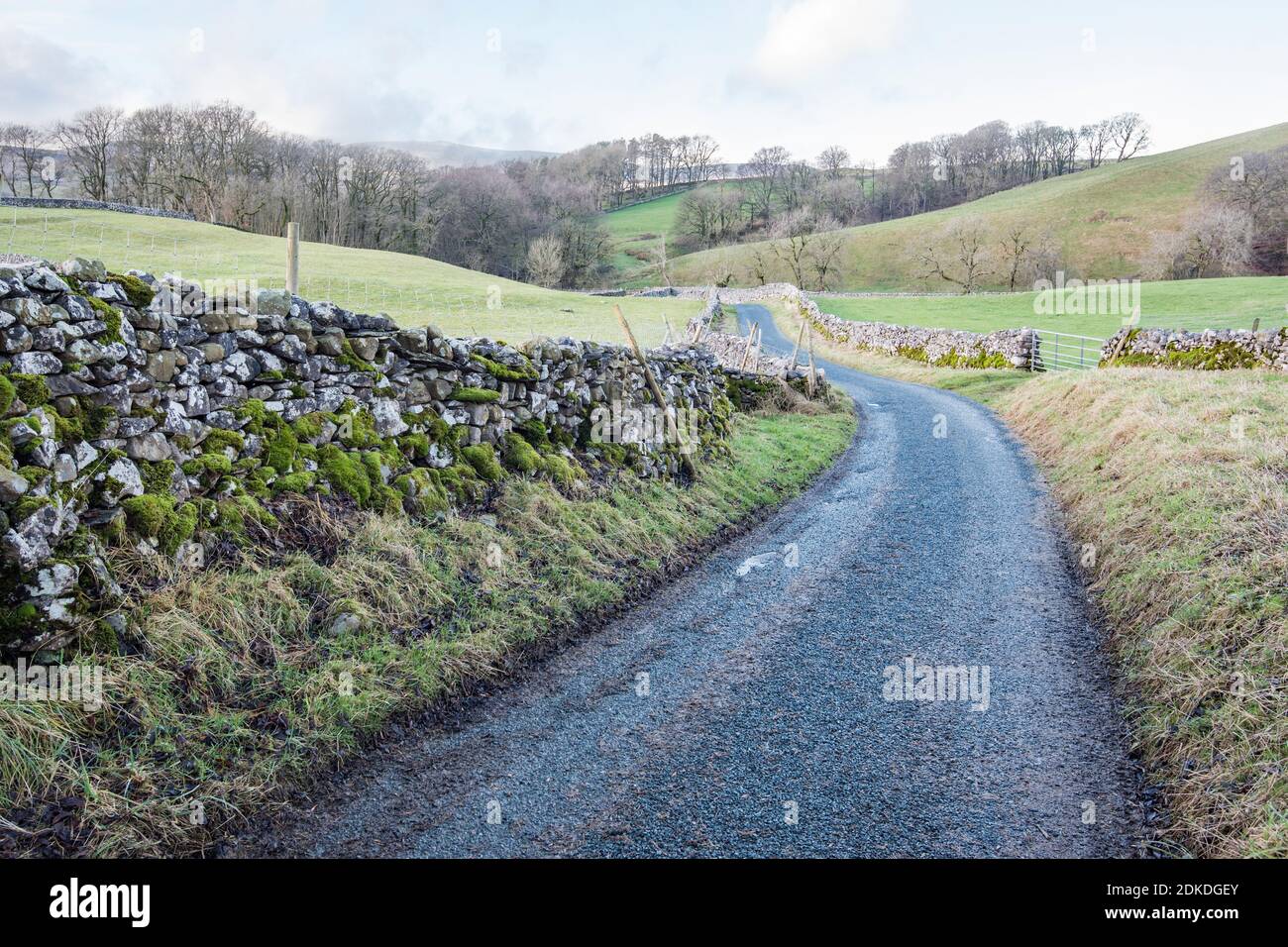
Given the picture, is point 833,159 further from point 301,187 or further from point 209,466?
point 209,466

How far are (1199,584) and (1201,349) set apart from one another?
17.0 m

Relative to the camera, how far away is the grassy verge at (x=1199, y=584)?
403 centimetres

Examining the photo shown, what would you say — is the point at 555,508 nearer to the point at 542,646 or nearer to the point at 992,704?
the point at 542,646

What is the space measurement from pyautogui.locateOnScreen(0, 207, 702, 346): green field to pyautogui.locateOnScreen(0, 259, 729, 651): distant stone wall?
14.6 metres

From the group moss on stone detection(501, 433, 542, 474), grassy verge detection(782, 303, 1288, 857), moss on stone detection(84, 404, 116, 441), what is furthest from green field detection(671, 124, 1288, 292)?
moss on stone detection(84, 404, 116, 441)

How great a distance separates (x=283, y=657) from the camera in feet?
15.7

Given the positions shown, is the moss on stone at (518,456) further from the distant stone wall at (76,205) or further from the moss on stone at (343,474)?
the distant stone wall at (76,205)

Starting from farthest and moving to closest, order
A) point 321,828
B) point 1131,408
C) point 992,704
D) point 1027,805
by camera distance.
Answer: point 1131,408
point 992,704
point 1027,805
point 321,828

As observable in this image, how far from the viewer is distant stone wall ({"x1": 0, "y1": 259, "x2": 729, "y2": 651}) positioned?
4.29 metres

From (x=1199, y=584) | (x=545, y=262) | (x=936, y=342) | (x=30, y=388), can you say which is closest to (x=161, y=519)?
(x=30, y=388)

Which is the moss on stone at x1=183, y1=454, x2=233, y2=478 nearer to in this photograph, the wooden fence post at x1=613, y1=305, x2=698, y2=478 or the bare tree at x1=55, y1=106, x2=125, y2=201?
the wooden fence post at x1=613, y1=305, x2=698, y2=478

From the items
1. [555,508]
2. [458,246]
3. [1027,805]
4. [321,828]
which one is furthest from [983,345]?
[458,246]

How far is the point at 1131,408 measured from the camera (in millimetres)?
12547

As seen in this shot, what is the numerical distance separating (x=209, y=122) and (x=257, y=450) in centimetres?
7329
